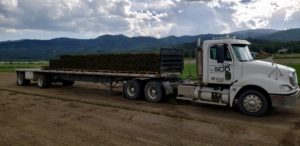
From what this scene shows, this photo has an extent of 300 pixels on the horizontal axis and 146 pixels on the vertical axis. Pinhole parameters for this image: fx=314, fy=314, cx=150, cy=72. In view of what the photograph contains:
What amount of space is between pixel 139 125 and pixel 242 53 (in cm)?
464

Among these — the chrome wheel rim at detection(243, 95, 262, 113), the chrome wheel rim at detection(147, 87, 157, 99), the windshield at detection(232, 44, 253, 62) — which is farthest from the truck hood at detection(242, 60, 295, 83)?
the chrome wheel rim at detection(147, 87, 157, 99)

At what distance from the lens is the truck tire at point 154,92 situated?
13.2m

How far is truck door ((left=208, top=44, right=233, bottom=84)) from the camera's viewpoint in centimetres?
1104

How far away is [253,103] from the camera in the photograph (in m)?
10.3

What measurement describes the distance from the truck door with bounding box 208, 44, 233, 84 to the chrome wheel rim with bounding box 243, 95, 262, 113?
0.93 metres

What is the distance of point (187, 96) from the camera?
1245 centimetres

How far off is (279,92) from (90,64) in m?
10.0

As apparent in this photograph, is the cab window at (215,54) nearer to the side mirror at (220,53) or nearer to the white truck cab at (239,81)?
the white truck cab at (239,81)

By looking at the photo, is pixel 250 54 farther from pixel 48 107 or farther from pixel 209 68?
pixel 48 107

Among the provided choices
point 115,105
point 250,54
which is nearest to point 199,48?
point 250,54

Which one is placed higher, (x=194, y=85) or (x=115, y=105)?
(x=194, y=85)

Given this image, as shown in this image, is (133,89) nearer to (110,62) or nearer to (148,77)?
(148,77)

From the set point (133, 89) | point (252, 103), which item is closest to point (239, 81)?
point (252, 103)

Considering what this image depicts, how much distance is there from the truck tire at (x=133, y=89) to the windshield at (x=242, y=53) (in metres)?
4.77
